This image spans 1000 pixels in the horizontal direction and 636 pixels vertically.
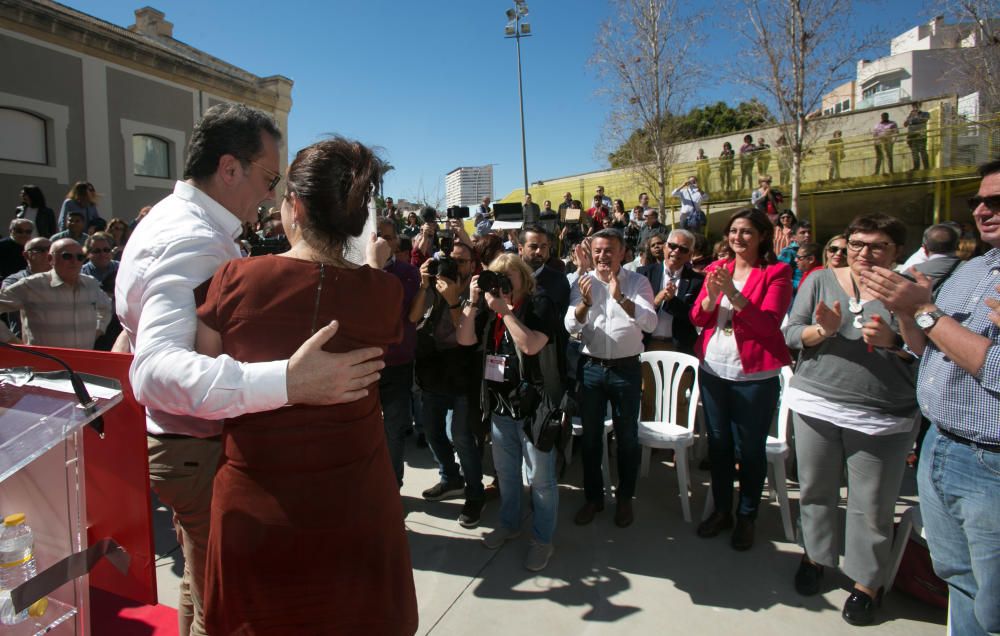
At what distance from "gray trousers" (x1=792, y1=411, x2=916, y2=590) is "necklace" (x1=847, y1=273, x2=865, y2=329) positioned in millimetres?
527

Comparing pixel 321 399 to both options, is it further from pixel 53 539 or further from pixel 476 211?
pixel 476 211

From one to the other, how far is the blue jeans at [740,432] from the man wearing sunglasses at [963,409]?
1196 millimetres

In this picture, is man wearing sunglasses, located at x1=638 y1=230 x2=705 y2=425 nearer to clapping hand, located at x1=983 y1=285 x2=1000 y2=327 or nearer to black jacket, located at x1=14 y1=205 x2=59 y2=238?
clapping hand, located at x1=983 y1=285 x2=1000 y2=327

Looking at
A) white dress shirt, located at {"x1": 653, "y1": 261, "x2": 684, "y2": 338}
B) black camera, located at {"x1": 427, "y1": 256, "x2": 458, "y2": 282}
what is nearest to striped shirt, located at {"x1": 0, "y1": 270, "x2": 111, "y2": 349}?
black camera, located at {"x1": 427, "y1": 256, "x2": 458, "y2": 282}

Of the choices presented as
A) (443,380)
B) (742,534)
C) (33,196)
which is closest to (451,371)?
(443,380)

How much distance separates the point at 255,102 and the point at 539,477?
18.3 metres

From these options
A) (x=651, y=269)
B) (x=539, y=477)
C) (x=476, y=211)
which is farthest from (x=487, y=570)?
(x=476, y=211)

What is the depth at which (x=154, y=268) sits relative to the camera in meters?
1.28

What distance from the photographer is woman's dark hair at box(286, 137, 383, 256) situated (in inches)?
50.6

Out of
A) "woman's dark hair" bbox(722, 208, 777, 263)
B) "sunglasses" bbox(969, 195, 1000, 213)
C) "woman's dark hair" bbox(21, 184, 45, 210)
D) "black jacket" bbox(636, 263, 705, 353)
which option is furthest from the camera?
"woman's dark hair" bbox(21, 184, 45, 210)

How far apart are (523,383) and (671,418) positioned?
151 cm

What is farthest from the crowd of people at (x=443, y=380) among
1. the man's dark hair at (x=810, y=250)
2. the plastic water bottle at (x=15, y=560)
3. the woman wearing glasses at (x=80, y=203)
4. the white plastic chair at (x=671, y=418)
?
the woman wearing glasses at (x=80, y=203)

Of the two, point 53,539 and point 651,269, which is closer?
point 53,539

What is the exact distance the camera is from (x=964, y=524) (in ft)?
5.92
